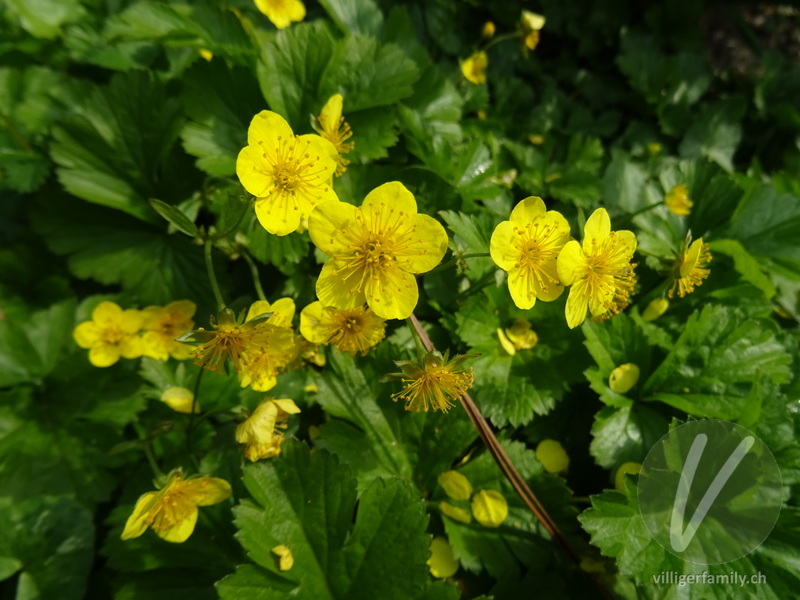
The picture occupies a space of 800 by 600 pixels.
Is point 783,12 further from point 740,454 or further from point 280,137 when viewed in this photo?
point 280,137

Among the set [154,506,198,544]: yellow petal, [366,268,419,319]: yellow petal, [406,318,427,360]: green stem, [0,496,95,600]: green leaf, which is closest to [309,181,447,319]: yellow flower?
[366,268,419,319]: yellow petal

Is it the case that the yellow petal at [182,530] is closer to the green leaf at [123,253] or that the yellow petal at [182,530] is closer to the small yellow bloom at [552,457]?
the green leaf at [123,253]

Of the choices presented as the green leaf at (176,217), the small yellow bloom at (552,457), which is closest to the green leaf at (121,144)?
the green leaf at (176,217)

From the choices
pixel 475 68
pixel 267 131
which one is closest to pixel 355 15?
pixel 475 68

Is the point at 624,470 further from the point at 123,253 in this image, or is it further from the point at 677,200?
the point at 123,253

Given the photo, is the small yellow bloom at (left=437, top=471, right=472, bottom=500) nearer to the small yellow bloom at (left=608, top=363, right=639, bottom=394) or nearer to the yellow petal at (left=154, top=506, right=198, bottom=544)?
the small yellow bloom at (left=608, top=363, right=639, bottom=394)
